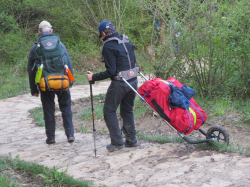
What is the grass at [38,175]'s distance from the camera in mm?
3400

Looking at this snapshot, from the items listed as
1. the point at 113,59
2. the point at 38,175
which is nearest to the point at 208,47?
the point at 113,59

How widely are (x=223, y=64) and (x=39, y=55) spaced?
378cm

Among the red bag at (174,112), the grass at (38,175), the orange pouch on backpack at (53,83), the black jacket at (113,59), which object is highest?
the black jacket at (113,59)

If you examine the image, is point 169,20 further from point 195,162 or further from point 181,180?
point 181,180

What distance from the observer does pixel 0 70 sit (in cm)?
1251

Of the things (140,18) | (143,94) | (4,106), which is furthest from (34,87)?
(140,18)

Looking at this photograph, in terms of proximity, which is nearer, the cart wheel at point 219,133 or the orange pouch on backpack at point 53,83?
the cart wheel at point 219,133

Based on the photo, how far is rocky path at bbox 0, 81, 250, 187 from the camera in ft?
10.8

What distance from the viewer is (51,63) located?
186 inches

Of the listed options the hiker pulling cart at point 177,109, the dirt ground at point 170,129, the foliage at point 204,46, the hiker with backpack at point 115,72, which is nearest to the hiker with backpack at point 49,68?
the hiker with backpack at point 115,72

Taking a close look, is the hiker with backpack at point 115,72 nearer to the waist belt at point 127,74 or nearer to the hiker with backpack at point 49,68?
the waist belt at point 127,74

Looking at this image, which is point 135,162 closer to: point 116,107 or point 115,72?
point 116,107

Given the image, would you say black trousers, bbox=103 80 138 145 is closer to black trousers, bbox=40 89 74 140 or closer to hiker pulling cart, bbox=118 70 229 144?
hiker pulling cart, bbox=118 70 229 144

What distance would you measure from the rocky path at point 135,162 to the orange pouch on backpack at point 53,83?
40.7 inches
